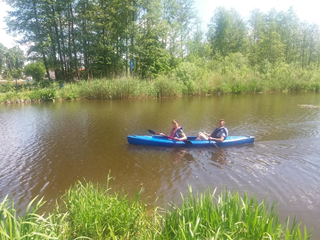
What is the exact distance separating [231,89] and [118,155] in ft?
75.9

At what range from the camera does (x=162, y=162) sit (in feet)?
23.8

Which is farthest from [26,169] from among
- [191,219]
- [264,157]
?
[264,157]

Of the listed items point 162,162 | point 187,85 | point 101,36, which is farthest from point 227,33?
point 162,162

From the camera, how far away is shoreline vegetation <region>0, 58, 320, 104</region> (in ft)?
72.4

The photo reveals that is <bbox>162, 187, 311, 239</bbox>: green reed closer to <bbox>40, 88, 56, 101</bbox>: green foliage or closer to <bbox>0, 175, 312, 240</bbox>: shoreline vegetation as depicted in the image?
<bbox>0, 175, 312, 240</bbox>: shoreline vegetation

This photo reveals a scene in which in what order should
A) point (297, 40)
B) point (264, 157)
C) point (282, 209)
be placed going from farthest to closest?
point (297, 40) → point (264, 157) → point (282, 209)

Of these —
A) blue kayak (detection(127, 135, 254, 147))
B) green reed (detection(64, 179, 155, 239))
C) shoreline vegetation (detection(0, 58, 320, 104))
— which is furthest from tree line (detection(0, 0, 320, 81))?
green reed (detection(64, 179, 155, 239))

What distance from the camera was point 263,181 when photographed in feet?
18.7

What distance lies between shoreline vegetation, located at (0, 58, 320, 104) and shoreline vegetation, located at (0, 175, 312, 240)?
19482 mm

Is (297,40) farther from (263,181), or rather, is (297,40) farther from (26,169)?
(26,169)

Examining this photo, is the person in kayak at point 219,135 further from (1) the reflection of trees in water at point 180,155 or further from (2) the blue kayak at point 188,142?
(1) the reflection of trees in water at point 180,155

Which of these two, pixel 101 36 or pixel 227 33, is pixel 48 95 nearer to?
pixel 101 36

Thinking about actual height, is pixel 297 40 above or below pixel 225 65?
above

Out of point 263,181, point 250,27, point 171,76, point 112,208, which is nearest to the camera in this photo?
point 112,208
